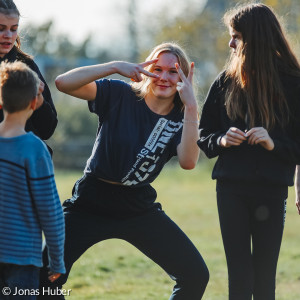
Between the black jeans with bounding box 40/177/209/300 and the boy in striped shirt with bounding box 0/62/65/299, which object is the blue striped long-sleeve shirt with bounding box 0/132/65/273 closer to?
the boy in striped shirt with bounding box 0/62/65/299

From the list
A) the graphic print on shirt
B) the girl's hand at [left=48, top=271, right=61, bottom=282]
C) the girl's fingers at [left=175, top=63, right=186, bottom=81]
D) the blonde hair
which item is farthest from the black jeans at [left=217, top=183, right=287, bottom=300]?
the girl's hand at [left=48, top=271, right=61, bottom=282]

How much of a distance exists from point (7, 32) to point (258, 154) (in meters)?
1.78

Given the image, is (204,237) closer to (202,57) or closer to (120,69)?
(120,69)

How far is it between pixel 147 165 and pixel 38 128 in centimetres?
77

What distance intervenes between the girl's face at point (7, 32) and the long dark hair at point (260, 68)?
4.65 feet

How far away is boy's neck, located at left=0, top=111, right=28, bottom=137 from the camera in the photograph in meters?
3.64

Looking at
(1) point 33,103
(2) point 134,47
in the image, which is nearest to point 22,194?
(1) point 33,103

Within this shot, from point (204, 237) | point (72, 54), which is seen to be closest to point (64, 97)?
point (72, 54)

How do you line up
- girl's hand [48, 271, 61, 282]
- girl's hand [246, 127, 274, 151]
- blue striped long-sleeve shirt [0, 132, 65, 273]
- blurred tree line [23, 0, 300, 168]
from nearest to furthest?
Answer: blue striped long-sleeve shirt [0, 132, 65, 273] < girl's hand [48, 271, 61, 282] < girl's hand [246, 127, 274, 151] < blurred tree line [23, 0, 300, 168]

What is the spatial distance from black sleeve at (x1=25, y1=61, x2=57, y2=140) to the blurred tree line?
14349 mm

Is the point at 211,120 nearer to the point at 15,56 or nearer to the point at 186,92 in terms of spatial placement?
the point at 186,92

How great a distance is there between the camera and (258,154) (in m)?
4.37

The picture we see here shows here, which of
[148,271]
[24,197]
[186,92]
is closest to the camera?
[24,197]

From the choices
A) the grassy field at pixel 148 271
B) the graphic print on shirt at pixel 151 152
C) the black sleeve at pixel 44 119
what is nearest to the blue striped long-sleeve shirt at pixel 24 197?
the black sleeve at pixel 44 119
